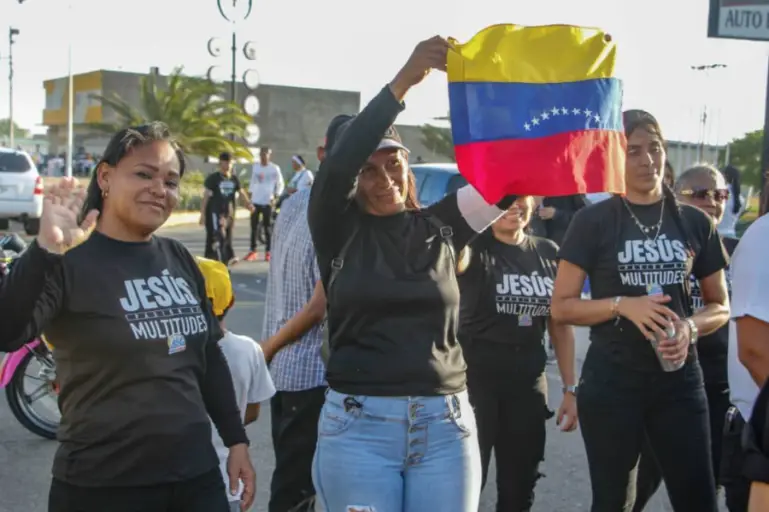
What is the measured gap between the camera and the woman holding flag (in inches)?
124

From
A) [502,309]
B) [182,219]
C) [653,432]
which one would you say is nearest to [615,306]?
[653,432]

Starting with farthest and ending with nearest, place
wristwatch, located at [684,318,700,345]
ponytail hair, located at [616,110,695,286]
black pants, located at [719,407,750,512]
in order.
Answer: ponytail hair, located at [616,110,695,286], wristwatch, located at [684,318,700,345], black pants, located at [719,407,750,512]

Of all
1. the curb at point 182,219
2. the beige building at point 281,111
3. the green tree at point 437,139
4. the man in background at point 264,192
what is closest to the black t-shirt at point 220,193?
the man in background at point 264,192

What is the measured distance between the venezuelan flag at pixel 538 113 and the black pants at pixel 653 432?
3.01 ft

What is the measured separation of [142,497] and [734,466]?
2124mm

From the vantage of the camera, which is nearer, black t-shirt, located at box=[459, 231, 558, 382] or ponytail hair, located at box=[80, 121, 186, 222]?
ponytail hair, located at box=[80, 121, 186, 222]

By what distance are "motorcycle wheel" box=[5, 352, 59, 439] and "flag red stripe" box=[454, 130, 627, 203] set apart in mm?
4452

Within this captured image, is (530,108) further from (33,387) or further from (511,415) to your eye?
(33,387)

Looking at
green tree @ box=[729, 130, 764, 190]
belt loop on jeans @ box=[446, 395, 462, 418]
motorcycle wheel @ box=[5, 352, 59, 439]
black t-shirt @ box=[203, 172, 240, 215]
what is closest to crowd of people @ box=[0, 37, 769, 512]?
belt loop on jeans @ box=[446, 395, 462, 418]

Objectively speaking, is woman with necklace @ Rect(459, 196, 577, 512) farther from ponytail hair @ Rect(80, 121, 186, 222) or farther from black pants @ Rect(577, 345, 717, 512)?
ponytail hair @ Rect(80, 121, 186, 222)

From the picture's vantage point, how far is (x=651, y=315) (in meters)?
3.83

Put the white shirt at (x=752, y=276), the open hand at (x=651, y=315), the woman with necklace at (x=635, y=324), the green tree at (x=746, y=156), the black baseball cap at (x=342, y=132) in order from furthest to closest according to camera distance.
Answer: the green tree at (x=746, y=156) < the woman with necklace at (x=635, y=324) < the open hand at (x=651, y=315) < the black baseball cap at (x=342, y=132) < the white shirt at (x=752, y=276)

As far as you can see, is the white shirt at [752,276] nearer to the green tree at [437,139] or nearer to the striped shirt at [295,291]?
the striped shirt at [295,291]

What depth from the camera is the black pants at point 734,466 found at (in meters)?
3.63
